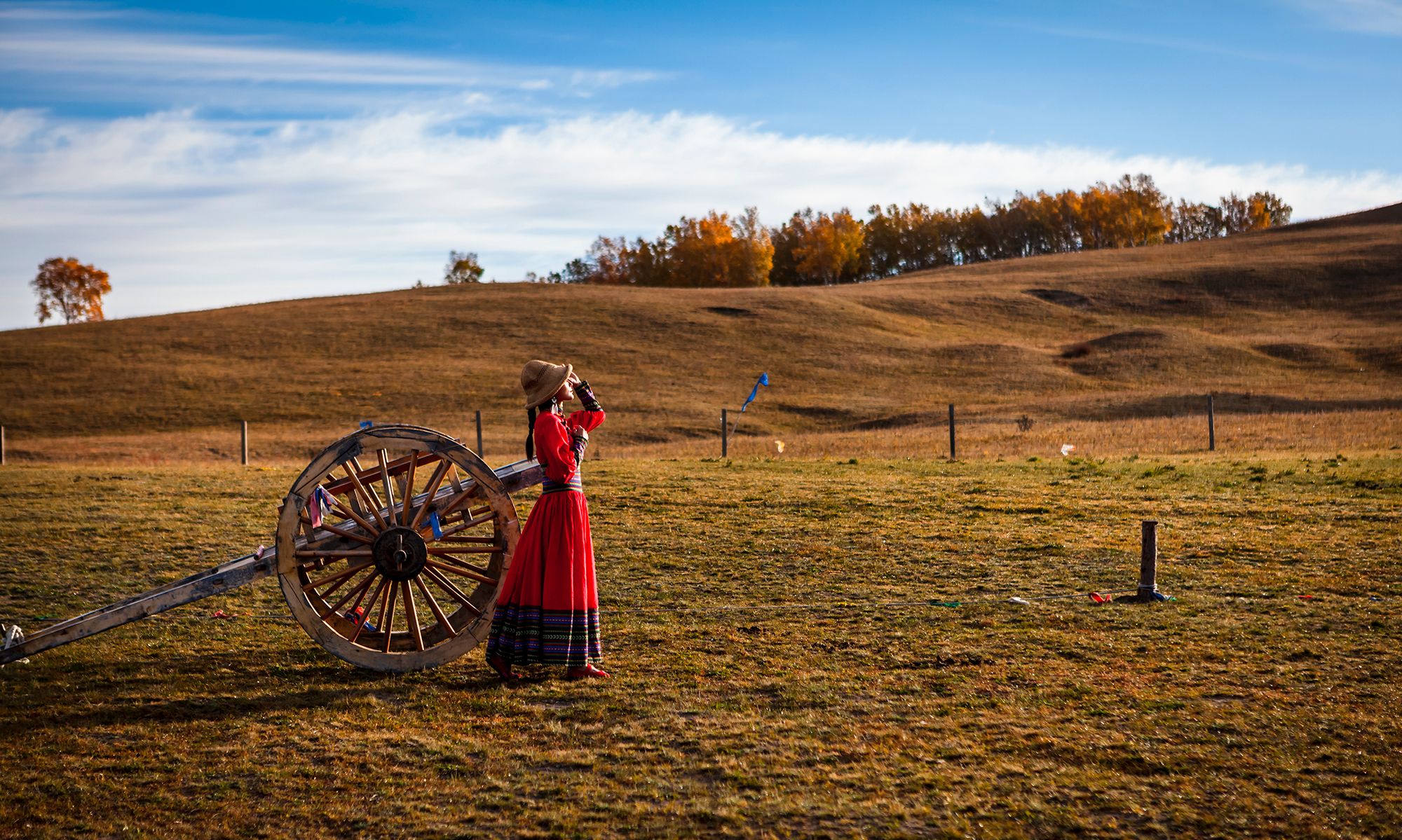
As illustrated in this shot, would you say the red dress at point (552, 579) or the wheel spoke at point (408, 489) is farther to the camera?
the wheel spoke at point (408, 489)

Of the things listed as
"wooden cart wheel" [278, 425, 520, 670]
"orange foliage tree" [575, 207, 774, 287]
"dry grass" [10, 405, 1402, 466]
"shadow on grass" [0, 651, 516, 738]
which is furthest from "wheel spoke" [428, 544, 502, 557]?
"orange foliage tree" [575, 207, 774, 287]

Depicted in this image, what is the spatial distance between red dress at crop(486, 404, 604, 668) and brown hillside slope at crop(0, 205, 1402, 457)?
29.4 m

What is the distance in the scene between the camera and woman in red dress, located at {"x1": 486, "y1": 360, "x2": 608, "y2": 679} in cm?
739

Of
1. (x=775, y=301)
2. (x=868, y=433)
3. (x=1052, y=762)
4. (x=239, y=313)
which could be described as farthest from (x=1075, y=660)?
(x=239, y=313)

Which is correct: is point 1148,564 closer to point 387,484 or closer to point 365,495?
point 387,484

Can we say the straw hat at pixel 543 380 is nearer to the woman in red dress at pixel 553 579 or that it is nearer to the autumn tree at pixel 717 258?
the woman in red dress at pixel 553 579

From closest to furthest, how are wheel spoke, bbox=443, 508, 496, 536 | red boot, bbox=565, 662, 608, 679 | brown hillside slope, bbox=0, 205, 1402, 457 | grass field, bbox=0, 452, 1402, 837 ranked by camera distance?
grass field, bbox=0, 452, 1402, 837 → red boot, bbox=565, 662, 608, 679 → wheel spoke, bbox=443, 508, 496, 536 → brown hillside slope, bbox=0, 205, 1402, 457

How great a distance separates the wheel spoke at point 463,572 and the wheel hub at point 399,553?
209mm

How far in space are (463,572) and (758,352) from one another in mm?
48449

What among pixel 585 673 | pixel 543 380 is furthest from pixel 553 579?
pixel 543 380

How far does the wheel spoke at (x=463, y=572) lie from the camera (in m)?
7.72

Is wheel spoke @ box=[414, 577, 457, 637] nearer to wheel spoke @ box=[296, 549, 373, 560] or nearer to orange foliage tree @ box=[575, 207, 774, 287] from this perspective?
wheel spoke @ box=[296, 549, 373, 560]

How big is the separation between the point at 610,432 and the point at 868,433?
30.7 feet

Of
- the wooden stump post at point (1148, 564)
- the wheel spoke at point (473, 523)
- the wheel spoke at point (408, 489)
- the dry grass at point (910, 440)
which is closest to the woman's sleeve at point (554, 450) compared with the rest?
the wheel spoke at point (473, 523)
